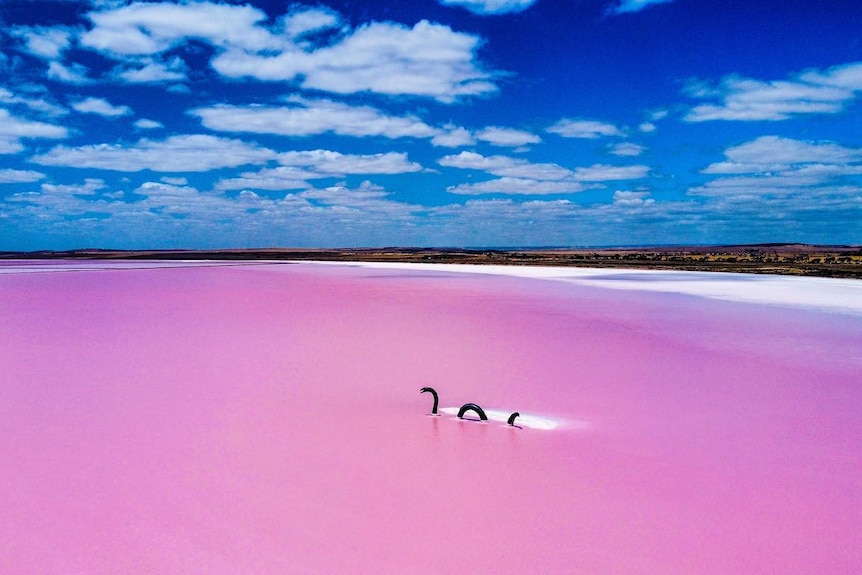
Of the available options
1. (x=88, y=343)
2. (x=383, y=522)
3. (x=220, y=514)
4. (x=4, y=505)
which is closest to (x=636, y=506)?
(x=383, y=522)

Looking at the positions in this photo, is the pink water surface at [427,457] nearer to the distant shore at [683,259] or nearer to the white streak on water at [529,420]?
the white streak on water at [529,420]

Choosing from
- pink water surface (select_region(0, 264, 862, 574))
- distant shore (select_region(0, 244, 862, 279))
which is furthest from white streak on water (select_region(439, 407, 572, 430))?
distant shore (select_region(0, 244, 862, 279))

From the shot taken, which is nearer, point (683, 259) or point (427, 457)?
point (427, 457)

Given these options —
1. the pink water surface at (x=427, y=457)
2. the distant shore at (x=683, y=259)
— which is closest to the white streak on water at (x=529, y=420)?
the pink water surface at (x=427, y=457)

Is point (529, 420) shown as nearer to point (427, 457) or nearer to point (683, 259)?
point (427, 457)

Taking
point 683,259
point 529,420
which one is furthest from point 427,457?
point 683,259

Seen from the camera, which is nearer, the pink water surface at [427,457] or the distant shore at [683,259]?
the pink water surface at [427,457]

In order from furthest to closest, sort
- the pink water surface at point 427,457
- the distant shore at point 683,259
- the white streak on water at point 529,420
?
the distant shore at point 683,259 → the white streak on water at point 529,420 → the pink water surface at point 427,457

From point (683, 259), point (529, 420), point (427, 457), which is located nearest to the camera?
point (427, 457)
